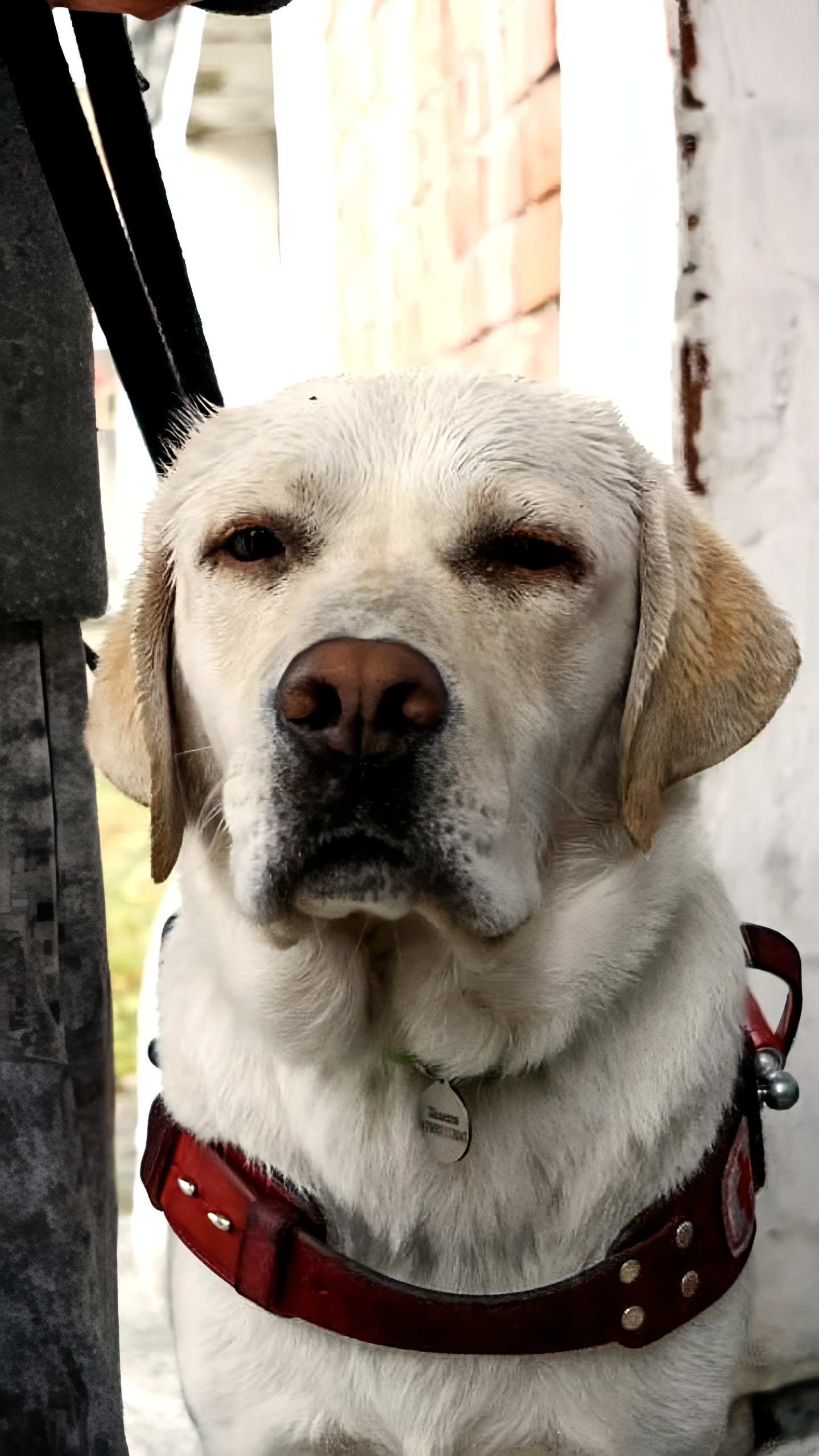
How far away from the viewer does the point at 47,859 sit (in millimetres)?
1459

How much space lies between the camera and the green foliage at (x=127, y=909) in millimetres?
3686

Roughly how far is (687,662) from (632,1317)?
638mm

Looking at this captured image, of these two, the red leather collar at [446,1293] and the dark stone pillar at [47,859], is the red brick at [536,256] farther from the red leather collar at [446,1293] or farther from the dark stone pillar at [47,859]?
the red leather collar at [446,1293]

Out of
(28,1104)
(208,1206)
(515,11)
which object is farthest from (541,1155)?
(515,11)

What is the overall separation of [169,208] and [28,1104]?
100 centimetres

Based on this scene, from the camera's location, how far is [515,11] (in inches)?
91.8

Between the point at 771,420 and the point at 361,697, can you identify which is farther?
the point at 771,420

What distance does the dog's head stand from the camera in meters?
1.09

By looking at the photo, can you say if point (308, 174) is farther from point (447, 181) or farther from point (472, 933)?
point (472, 933)

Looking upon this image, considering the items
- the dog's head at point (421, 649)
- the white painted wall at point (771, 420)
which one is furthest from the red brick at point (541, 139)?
the dog's head at point (421, 649)

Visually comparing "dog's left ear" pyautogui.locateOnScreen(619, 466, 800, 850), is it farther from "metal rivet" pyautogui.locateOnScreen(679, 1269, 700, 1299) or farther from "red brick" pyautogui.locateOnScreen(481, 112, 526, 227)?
"red brick" pyautogui.locateOnScreen(481, 112, 526, 227)

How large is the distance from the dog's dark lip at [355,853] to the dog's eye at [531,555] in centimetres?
32

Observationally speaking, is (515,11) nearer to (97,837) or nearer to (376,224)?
(376,224)

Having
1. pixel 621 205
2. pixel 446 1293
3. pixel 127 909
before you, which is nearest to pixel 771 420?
pixel 621 205
